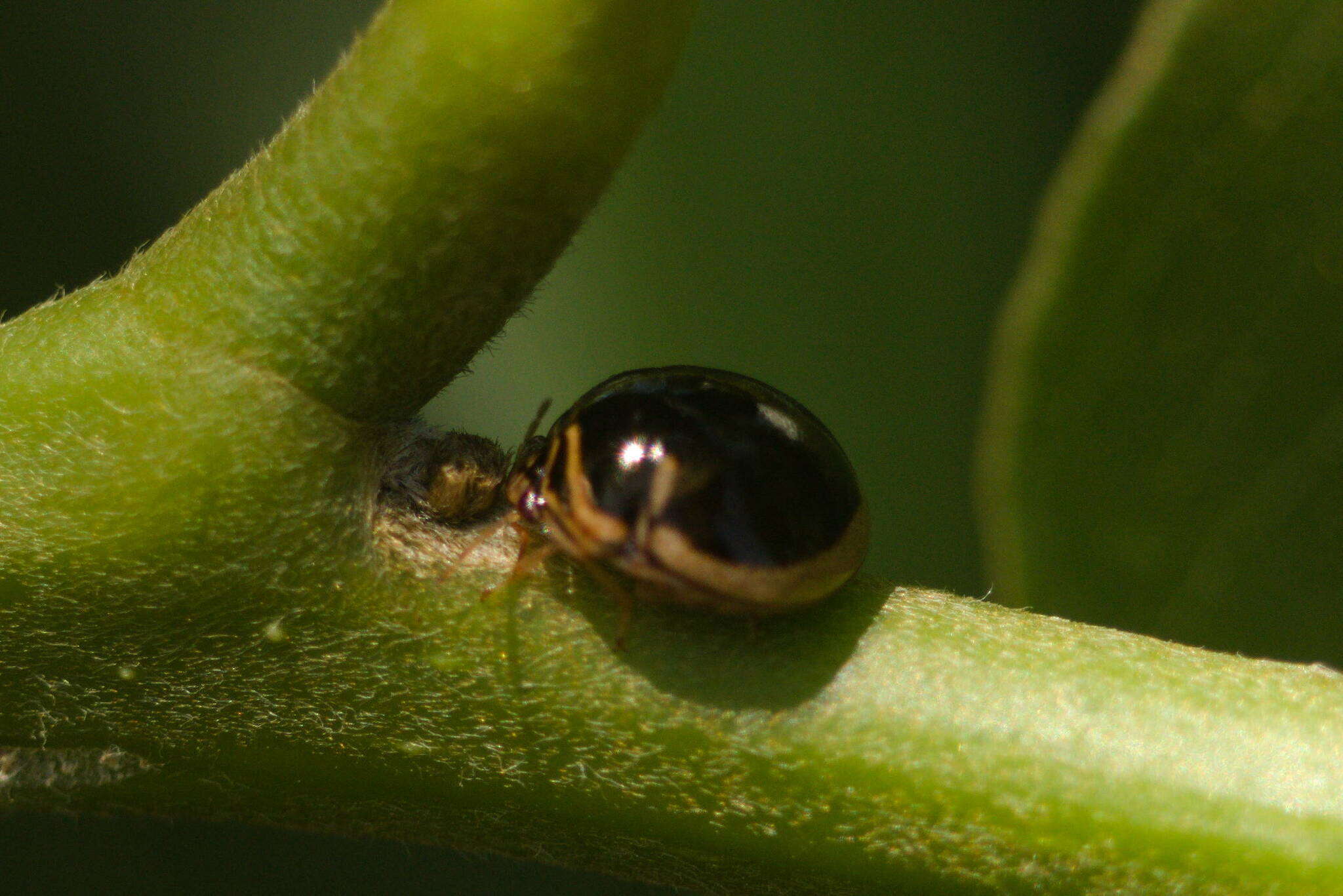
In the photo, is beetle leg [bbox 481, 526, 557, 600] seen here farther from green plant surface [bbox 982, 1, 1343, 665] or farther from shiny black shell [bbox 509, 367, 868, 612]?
green plant surface [bbox 982, 1, 1343, 665]

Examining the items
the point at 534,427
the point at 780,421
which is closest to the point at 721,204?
the point at 534,427

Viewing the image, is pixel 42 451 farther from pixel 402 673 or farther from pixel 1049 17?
pixel 1049 17

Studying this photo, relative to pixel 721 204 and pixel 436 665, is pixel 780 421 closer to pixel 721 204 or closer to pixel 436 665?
pixel 436 665

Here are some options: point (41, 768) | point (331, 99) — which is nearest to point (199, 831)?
point (41, 768)

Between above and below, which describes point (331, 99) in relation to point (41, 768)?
above

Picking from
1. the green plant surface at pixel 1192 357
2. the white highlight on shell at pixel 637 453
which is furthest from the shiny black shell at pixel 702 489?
the green plant surface at pixel 1192 357
